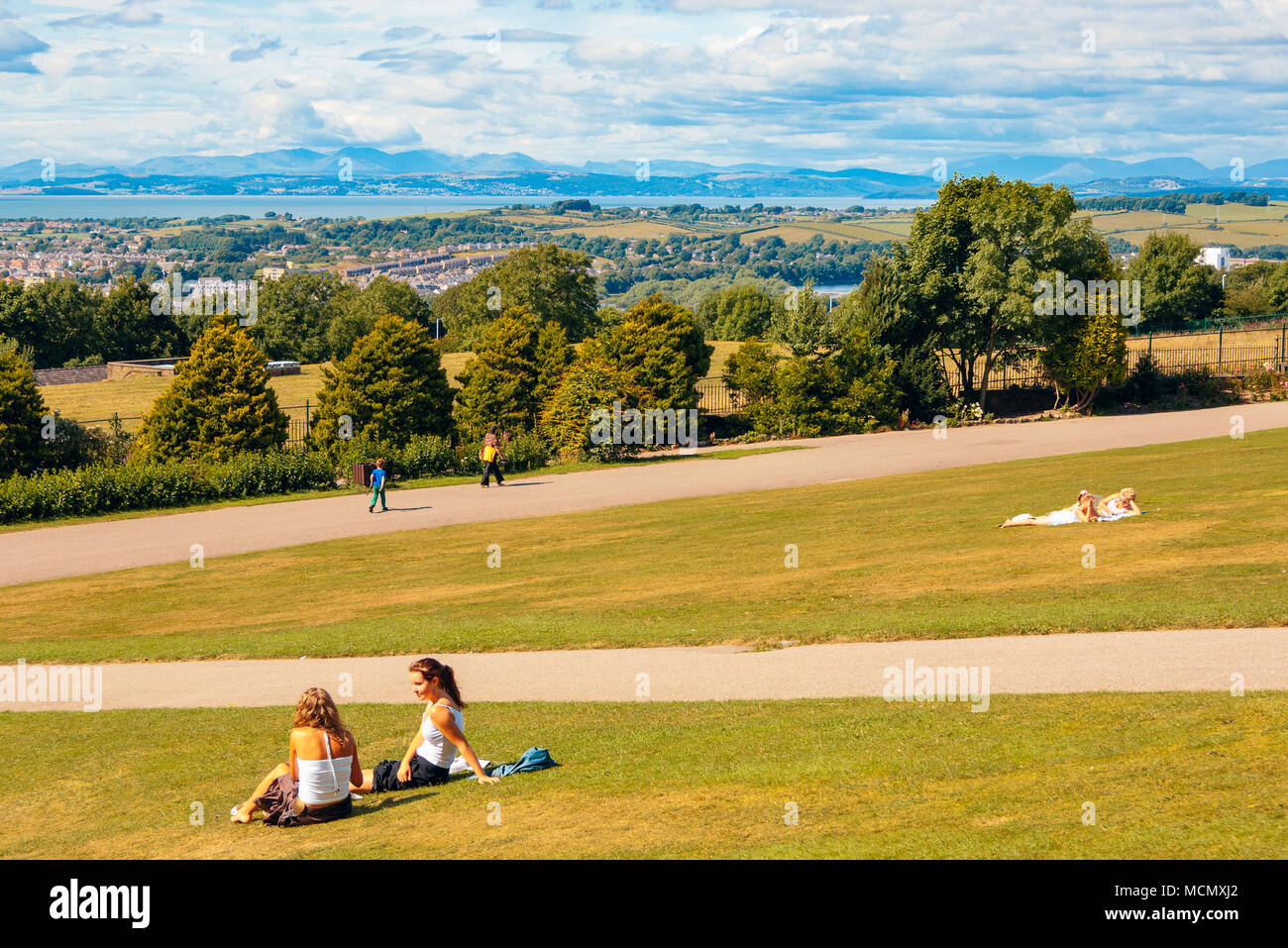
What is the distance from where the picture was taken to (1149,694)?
10.8 meters

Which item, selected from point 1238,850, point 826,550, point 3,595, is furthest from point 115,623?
point 1238,850

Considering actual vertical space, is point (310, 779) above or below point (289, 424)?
below

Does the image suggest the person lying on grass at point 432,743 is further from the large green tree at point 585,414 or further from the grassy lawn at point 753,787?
the large green tree at point 585,414

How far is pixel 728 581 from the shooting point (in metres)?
18.8

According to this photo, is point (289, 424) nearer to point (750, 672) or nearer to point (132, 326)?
point (750, 672)

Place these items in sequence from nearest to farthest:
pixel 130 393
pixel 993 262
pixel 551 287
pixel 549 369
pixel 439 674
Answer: pixel 439 674, pixel 549 369, pixel 993 262, pixel 130 393, pixel 551 287

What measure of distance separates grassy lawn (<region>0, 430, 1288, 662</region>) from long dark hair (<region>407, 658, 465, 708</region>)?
17.5ft

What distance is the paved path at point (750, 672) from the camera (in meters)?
11.8

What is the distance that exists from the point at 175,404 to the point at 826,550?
24.4 m

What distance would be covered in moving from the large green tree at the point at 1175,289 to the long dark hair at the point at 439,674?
86.1m

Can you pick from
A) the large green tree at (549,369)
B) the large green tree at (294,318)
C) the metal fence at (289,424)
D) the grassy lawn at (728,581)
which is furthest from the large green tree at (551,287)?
the grassy lawn at (728,581)

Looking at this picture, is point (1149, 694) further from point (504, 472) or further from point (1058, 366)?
point (1058, 366)

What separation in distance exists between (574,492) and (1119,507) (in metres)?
15.7

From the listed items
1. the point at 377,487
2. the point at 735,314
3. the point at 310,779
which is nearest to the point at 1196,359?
the point at 377,487
